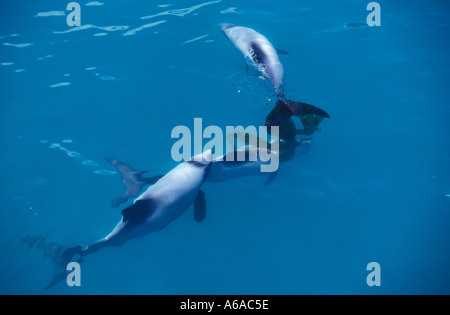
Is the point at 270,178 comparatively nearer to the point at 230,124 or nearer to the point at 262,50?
the point at 230,124

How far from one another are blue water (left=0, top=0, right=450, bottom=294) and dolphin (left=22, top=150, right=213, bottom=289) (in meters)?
0.37

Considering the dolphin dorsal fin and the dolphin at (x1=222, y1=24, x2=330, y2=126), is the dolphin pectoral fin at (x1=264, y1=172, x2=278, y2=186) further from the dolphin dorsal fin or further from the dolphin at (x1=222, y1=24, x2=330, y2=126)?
the dolphin dorsal fin

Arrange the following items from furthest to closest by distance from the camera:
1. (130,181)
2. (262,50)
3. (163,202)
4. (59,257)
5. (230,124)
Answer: (230,124), (262,50), (130,181), (59,257), (163,202)

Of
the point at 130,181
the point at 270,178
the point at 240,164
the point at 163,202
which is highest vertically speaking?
the point at 240,164

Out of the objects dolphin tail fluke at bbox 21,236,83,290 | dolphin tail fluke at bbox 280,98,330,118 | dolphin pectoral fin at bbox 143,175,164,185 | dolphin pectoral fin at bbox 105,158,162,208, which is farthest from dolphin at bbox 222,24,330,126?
dolphin tail fluke at bbox 21,236,83,290

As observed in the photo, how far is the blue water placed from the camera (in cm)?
706

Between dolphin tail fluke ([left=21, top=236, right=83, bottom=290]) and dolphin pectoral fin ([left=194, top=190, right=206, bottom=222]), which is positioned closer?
dolphin tail fluke ([left=21, top=236, right=83, bottom=290])

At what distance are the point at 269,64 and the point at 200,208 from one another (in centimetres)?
405

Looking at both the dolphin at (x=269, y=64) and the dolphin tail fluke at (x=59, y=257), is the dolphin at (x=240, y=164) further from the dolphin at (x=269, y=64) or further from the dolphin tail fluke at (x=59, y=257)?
the dolphin tail fluke at (x=59, y=257)

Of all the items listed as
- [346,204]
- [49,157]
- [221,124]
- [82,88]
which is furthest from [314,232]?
[82,88]

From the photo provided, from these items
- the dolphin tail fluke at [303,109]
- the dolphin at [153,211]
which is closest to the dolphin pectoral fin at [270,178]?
the dolphin tail fluke at [303,109]

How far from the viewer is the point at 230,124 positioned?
8.80 meters

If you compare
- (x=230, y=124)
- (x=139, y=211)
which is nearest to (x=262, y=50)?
(x=230, y=124)

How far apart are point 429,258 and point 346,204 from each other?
2066mm
